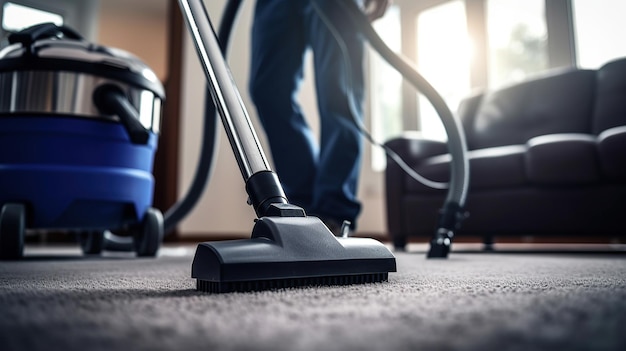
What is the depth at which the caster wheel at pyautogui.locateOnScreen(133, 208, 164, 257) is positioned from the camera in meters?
1.28

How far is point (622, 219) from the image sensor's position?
157cm

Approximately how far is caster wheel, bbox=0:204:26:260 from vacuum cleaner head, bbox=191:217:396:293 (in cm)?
74

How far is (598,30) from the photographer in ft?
9.93

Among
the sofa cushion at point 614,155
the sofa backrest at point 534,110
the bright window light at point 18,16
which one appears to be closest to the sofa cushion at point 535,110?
the sofa backrest at point 534,110

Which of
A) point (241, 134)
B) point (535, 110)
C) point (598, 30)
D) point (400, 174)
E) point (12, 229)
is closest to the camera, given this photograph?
point (241, 134)

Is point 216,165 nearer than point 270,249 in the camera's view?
No

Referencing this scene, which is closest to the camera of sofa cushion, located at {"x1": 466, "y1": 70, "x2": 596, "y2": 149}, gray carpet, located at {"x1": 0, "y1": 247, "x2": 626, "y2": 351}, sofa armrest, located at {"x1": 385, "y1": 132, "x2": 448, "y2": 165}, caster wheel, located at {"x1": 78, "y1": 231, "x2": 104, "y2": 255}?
gray carpet, located at {"x1": 0, "y1": 247, "x2": 626, "y2": 351}

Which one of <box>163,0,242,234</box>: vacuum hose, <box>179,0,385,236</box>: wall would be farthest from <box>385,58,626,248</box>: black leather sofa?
<box>179,0,385,236</box>: wall

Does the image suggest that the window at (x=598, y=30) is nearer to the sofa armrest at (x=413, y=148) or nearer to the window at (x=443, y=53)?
the window at (x=443, y=53)

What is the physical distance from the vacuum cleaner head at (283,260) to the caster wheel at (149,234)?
830 millimetres

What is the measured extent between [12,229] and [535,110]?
2.24 meters

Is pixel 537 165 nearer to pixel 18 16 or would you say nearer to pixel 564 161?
pixel 564 161

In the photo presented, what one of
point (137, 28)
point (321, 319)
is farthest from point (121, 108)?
point (137, 28)

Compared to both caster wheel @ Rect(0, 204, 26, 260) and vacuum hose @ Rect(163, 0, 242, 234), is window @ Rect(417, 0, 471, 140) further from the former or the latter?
caster wheel @ Rect(0, 204, 26, 260)
